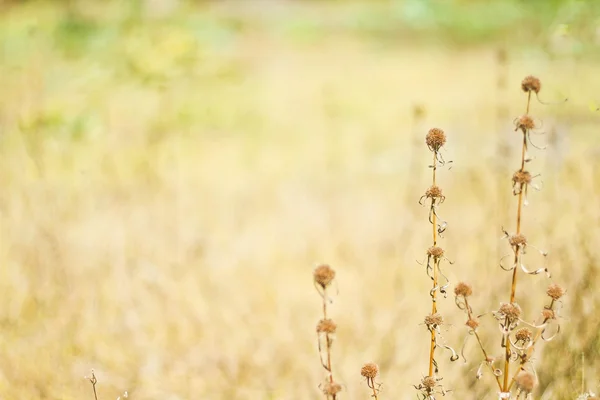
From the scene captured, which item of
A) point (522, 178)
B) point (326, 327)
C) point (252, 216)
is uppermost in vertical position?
point (252, 216)

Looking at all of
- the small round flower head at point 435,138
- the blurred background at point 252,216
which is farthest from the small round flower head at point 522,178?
the blurred background at point 252,216

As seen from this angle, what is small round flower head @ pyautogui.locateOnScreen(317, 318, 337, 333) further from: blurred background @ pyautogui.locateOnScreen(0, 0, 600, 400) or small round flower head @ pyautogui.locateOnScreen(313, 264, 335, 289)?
blurred background @ pyautogui.locateOnScreen(0, 0, 600, 400)

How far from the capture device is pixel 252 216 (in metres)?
2.41

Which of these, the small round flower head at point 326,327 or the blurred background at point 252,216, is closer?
the small round flower head at point 326,327

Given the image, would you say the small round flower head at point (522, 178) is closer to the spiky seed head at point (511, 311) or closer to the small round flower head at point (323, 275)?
the spiky seed head at point (511, 311)

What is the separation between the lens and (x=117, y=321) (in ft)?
5.53

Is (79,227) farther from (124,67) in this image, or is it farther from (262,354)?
(262,354)

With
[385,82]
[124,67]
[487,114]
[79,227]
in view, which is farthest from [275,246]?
[385,82]

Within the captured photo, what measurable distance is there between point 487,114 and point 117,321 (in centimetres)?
257

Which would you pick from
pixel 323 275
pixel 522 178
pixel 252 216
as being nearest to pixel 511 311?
pixel 522 178

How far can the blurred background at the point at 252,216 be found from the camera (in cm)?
147

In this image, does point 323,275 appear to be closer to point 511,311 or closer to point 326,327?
point 326,327

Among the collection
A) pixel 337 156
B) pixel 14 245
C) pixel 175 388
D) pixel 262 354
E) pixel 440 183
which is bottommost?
pixel 175 388

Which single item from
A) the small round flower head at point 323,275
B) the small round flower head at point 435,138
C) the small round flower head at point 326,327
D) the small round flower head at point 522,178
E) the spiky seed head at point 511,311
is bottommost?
the small round flower head at point 326,327
